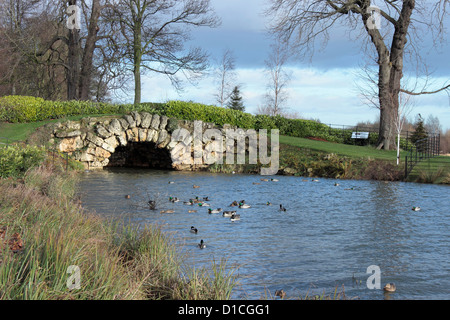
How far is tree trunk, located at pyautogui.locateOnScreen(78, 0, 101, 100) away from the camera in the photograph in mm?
29125

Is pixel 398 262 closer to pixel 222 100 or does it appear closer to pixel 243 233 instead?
pixel 243 233

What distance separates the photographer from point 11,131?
23219mm

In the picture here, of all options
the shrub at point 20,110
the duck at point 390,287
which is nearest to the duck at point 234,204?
the duck at point 390,287

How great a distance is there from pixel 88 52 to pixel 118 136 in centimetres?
1015

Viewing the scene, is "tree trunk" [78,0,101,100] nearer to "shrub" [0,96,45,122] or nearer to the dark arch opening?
"shrub" [0,96,45,122]

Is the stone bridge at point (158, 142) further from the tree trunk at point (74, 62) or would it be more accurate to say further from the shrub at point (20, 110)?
the tree trunk at point (74, 62)

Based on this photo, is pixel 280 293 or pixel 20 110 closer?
pixel 280 293

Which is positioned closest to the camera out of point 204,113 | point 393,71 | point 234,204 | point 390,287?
point 390,287

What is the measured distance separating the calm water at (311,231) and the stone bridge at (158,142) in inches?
195

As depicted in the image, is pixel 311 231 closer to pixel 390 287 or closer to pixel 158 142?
pixel 390 287

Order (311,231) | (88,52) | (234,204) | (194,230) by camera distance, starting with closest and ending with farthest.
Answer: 1. (194,230)
2. (311,231)
3. (234,204)
4. (88,52)

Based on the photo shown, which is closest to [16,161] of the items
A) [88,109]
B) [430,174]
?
[88,109]

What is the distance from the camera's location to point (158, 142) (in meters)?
23.0

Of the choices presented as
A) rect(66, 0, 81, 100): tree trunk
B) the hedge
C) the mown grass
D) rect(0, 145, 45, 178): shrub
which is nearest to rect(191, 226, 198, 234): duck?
rect(0, 145, 45, 178): shrub
